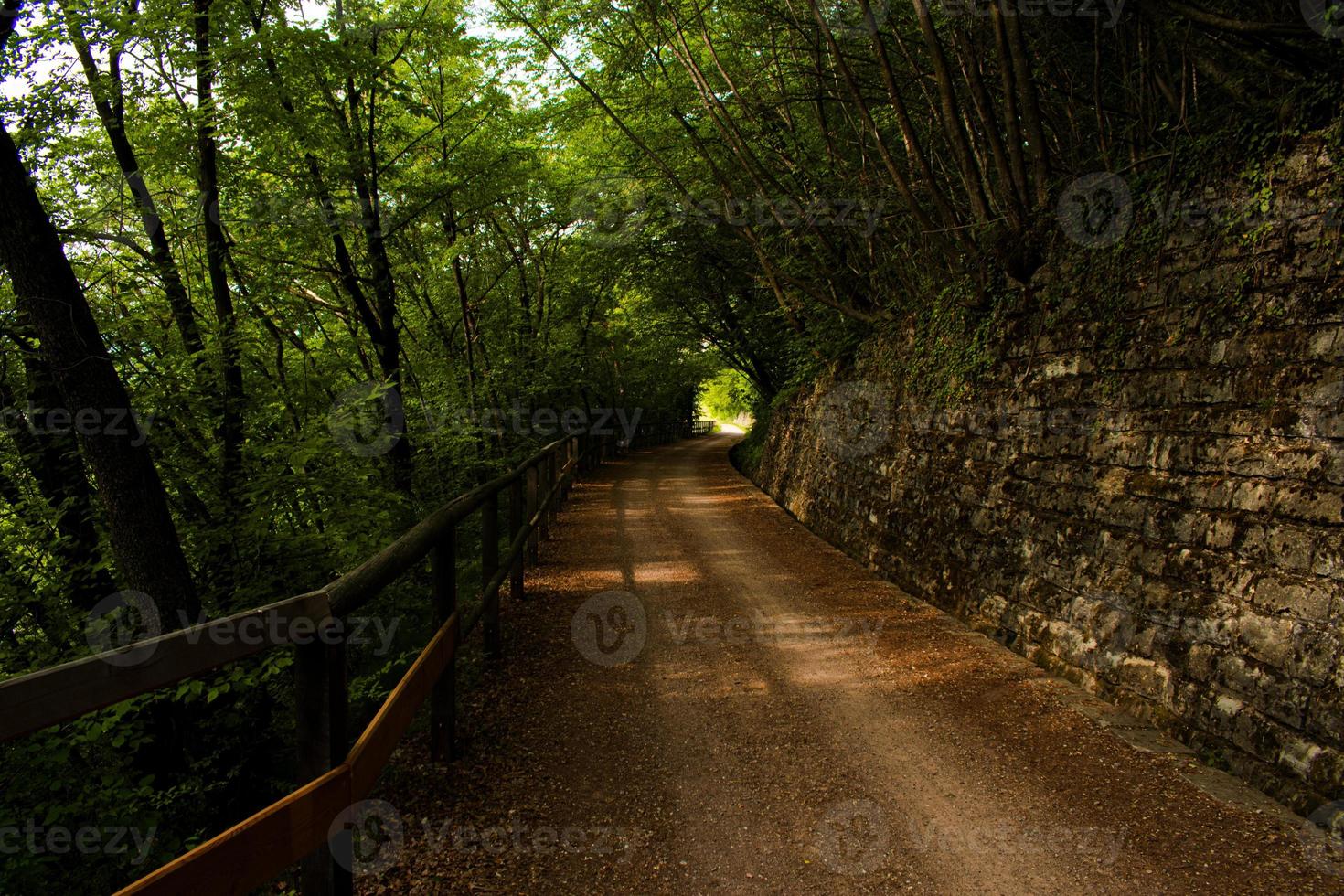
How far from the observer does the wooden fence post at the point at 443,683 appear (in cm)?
366

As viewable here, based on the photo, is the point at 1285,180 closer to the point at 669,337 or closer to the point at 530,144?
the point at 530,144

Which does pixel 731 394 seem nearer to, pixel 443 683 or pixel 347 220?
pixel 347 220

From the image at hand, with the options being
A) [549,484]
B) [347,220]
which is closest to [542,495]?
[549,484]

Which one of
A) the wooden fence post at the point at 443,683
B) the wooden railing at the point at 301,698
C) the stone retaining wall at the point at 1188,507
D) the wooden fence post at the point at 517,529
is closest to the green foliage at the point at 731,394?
the wooden fence post at the point at 517,529

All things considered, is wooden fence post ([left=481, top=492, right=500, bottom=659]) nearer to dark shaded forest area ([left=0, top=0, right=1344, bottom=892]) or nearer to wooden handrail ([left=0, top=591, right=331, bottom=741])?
dark shaded forest area ([left=0, top=0, right=1344, bottom=892])

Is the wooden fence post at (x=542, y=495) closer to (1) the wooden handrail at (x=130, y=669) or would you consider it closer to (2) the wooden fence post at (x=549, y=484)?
(2) the wooden fence post at (x=549, y=484)

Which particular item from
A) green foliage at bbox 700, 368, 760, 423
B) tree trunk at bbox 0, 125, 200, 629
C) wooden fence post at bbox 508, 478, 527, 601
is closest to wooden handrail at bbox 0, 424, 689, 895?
tree trunk at bbox 0, 125, 200, 629

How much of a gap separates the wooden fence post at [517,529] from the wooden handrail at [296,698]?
292cm

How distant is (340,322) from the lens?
10164 millimetres

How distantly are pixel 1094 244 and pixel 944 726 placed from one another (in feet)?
12.3

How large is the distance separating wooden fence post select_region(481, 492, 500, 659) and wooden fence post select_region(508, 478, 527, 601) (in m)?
1.40

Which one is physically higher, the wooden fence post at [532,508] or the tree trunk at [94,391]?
the tree trunk at [94,391]

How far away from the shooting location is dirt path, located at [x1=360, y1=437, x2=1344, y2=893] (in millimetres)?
2859

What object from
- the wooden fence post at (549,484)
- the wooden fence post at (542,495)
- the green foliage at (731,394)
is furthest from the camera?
the green foliage at (731,394)
